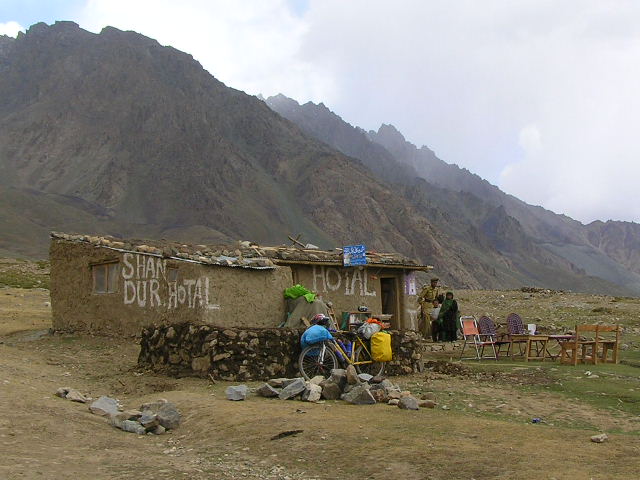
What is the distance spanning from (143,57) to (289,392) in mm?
110141

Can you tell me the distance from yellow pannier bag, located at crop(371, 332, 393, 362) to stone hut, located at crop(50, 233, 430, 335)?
3.28 m

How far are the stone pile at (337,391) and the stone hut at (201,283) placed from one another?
3.31 meters

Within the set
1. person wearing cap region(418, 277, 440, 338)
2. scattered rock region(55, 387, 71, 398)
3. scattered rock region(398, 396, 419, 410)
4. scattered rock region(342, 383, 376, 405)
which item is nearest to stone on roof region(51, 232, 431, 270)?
person wearing cap region(418, 277, 440, 338)

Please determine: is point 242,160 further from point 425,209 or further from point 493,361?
point 493,361

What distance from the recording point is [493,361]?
46.6ft

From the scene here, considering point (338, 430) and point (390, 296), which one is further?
point (390, 296)

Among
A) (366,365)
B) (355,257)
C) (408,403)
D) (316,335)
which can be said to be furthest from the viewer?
(355,257)

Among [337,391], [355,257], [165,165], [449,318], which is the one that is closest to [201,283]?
[355,257]

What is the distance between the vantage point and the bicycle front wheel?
1131cm

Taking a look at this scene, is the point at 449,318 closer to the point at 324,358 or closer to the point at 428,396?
the point at 324,358

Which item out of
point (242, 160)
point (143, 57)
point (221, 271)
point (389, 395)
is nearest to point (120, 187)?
point (242, 160)

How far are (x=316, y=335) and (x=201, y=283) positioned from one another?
12.1 ft

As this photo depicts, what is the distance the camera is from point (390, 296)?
64.6 ft

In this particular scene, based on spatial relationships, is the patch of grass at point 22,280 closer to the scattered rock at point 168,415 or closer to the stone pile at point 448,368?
the stone pile at point 448,368
